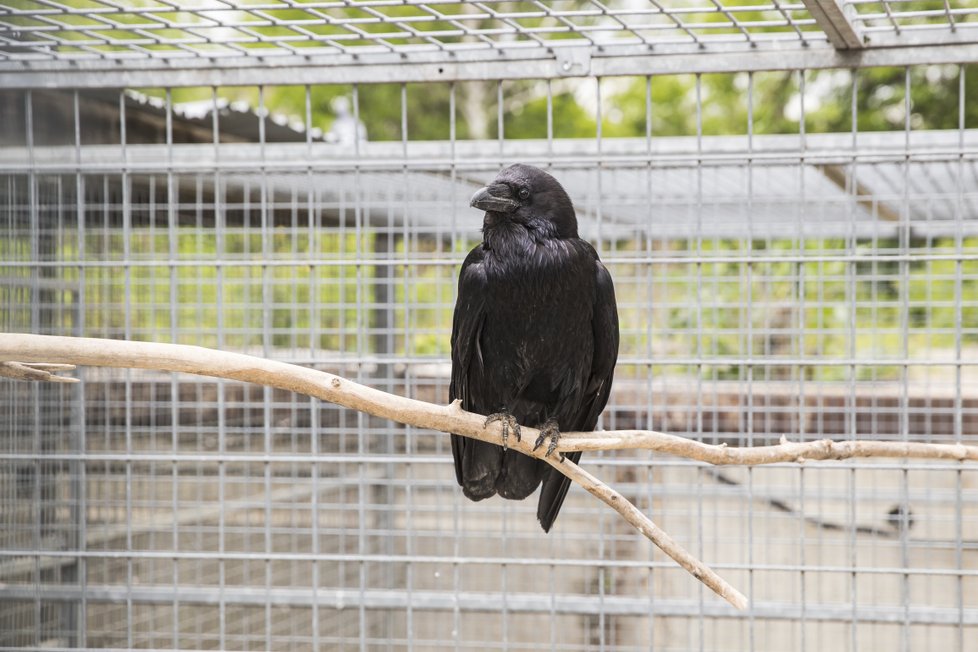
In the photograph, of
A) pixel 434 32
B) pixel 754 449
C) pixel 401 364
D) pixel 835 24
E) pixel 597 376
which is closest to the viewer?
pixel 754 449

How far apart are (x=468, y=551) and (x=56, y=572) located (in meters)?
2.03

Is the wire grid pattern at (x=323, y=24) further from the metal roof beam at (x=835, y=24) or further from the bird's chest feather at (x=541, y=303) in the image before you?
the bird's chest feather at (x=541, y=303)

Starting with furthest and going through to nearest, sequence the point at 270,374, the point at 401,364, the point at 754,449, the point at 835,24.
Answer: the point at 401,364 < the point at 835,24 < the point at 754,449 < the point at 270,374

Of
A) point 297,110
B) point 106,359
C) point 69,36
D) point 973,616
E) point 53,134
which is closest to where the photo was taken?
point 106,359

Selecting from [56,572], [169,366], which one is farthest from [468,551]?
[169,366]

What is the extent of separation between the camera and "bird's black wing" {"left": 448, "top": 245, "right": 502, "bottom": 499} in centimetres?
194

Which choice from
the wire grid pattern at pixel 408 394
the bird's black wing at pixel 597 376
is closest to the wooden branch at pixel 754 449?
the wire grid pattern at pixel 408 394

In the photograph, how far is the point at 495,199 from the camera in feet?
6.39

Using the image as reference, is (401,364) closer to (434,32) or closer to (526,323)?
(526,323)

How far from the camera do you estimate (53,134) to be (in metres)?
2.41

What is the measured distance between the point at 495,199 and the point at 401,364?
3.53 ft

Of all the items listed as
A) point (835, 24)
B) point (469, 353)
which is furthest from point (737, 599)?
point (835, 24)

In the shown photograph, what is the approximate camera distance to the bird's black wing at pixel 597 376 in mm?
1991

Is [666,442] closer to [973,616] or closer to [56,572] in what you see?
[973,616]
